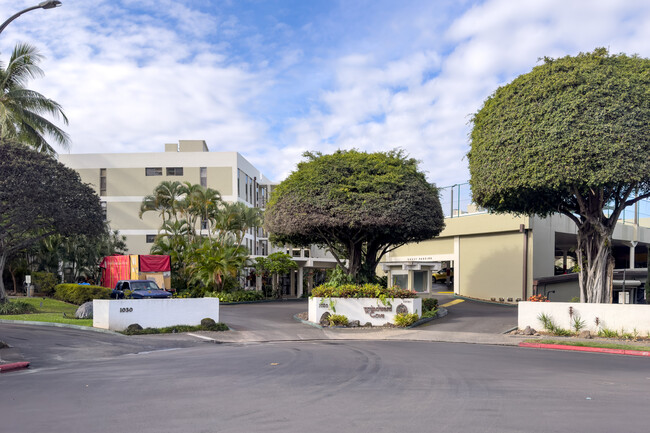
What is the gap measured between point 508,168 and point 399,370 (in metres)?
11.8

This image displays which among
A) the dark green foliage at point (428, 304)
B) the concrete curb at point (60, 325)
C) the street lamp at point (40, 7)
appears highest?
the street lamp at point (40, 7)

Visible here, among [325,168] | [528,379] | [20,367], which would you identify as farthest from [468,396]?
[325,168]

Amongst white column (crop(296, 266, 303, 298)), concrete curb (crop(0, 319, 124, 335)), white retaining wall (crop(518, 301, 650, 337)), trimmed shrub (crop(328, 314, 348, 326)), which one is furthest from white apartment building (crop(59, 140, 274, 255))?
white retaining wall (crop(518, 301, 650, 337))

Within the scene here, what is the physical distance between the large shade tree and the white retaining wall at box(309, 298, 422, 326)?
561 inches

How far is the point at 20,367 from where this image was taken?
13352 millimetres

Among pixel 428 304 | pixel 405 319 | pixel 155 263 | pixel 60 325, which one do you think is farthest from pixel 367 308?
pixel 155 263

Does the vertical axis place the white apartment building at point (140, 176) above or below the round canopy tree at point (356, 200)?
above

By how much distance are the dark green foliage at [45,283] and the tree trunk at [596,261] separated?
32.9 metres

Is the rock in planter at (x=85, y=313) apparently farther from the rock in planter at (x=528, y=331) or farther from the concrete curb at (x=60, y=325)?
the rock in planter at (x=528, y=331)

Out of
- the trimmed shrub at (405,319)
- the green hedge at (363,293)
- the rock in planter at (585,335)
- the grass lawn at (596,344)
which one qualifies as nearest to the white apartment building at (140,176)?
the green hedge at (363,293)

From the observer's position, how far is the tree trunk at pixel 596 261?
73.9 feet

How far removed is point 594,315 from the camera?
2084 centimetres

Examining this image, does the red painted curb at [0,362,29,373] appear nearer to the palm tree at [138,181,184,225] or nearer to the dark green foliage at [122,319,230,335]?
the dark green foliage at [122,319,230,335]

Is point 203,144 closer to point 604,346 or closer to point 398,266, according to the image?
point 398,266
